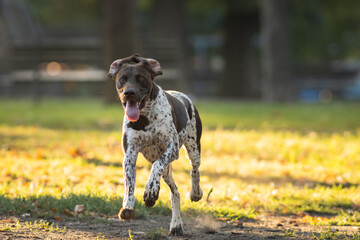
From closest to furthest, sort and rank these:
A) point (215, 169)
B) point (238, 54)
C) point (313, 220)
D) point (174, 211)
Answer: point (174, 211), point (313, 220), point (215, 169), point (238, 54)

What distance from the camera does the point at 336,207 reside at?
7.29 m

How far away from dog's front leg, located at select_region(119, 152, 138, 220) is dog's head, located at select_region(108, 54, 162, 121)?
394 mm

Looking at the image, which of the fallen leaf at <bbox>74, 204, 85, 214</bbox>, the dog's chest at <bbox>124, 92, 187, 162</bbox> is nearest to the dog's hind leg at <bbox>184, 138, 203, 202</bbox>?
the dog's chest at <bbox>124, 92, 187, 162</bbox>

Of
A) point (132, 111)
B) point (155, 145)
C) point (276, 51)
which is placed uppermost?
point (276, 51)

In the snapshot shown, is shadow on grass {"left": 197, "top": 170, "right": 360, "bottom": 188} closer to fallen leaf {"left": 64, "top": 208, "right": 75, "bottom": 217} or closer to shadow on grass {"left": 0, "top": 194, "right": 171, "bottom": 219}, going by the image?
shadow on grass {"left": 0, "top": 194, "right": 171, "bottom": 219}

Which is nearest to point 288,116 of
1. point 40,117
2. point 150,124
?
point 40,117

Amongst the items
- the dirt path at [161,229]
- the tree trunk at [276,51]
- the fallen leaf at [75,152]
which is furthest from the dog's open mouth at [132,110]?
the tree trunk at [276,51]

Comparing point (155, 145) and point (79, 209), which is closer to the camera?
point (155, 145)

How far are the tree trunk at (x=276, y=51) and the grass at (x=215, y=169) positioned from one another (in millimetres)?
9030

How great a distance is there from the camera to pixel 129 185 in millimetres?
5223

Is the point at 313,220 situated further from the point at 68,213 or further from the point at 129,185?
the point at 68,213

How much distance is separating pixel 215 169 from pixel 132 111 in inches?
186

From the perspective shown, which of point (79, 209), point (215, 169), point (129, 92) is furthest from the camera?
point (215, 169)

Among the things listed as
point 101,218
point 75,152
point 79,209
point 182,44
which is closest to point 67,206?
point 79,209
